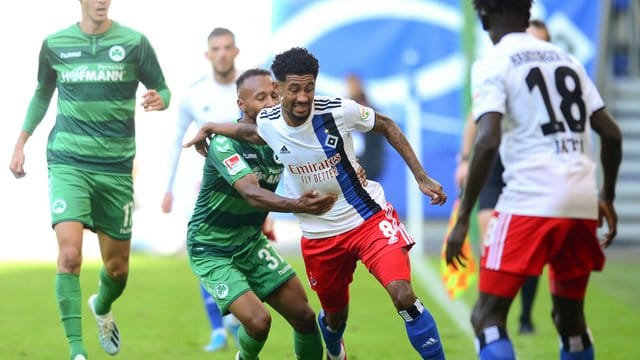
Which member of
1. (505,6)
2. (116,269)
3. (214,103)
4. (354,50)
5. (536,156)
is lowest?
(354,50)

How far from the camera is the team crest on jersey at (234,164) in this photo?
757 cm

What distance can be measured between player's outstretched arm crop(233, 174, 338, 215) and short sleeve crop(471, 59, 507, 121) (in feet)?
4.08

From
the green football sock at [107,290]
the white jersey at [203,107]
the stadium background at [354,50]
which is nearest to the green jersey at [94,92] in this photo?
the green football sock at [107,290]

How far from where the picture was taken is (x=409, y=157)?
24.8ft

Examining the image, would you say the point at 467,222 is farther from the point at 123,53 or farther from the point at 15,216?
the point at 15,216

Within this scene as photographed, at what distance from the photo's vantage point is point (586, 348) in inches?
271

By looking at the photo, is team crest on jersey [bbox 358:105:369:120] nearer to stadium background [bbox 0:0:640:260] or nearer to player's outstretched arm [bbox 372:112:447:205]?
player's outstretched arm [bbox 372:112:447:205]

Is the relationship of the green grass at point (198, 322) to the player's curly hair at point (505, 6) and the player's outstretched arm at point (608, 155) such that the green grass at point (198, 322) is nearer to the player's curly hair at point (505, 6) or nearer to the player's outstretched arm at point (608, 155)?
the player's outstretched arm at point (608, 155)

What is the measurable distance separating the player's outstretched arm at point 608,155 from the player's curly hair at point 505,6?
0.66 m

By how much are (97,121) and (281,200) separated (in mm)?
2239

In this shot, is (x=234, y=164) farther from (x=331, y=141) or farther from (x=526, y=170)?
(x=526, y=170)

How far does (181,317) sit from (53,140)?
12.0 feet

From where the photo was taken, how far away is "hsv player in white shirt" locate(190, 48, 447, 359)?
7281mm

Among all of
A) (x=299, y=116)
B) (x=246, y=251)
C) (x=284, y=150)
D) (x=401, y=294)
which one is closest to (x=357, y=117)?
(x=299, y=116)
